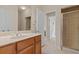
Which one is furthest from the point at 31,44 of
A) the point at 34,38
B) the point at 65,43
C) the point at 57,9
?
the point at 57,9

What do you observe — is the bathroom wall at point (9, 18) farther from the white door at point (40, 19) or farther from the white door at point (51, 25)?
the white door at point (51, 25)

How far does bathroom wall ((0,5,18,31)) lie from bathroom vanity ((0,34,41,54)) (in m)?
0.22

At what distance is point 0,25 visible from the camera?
1.74 meters

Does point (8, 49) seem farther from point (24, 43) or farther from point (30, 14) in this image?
point (30, 14)

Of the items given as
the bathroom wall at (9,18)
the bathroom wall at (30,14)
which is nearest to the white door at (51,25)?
the bathroom wall at (30,14)

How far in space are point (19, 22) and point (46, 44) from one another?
566mm

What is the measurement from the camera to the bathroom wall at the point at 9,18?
69.2 inches

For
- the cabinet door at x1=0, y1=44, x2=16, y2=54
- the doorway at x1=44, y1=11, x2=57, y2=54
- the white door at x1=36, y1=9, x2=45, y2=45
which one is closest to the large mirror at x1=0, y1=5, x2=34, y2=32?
the white door at x1=36, y1=9, x2=45, y2=45

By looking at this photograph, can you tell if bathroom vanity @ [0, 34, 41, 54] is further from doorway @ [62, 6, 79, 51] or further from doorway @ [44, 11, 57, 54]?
doorway @ [62, 6, 79, 51]

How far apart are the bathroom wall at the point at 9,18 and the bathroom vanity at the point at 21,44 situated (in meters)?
0.22

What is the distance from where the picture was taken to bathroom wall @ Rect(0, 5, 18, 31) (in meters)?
1.76

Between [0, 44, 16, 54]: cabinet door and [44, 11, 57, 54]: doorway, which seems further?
[44, 11, 57, 54]: doorway

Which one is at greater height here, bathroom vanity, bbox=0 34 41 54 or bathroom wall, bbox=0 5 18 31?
bathroom wall, bbox=0 5 18 31
